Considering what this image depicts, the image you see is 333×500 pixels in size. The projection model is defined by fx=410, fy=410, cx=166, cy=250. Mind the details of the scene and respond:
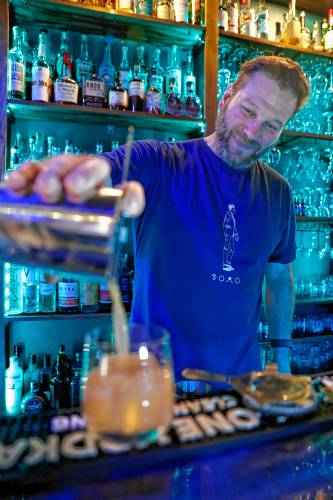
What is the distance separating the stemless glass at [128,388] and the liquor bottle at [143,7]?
6.78ft

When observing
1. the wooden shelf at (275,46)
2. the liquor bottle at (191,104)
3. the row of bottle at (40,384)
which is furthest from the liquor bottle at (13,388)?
the wooden shelf at (275,46)

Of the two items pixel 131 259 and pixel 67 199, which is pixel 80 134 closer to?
pixel 131 259

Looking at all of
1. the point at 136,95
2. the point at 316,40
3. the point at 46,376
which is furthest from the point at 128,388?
the point at 316,40

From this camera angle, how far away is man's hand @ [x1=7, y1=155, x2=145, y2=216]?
542mm

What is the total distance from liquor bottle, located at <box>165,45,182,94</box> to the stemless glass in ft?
6.51

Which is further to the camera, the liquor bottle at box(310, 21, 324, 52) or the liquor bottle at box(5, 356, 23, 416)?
the liquor bottle at box(310, 21, 324, 52)

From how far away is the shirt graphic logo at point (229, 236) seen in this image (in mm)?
1315

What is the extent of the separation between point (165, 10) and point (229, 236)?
147 centimetres

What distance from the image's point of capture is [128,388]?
528mm

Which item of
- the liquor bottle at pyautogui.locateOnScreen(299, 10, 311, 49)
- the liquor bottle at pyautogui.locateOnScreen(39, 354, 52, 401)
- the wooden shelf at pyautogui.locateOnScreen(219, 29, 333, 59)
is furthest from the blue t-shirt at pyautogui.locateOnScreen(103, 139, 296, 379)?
the liquor bottle at pyautogui.locateOnScreen(299, 10, 311, 49)

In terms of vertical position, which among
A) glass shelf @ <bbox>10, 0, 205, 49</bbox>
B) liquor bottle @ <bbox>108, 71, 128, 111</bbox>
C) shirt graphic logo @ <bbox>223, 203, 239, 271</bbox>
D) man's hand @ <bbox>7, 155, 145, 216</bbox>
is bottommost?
shirt graphic logo @ <bbox>223, 203, 239, 271</bbox>

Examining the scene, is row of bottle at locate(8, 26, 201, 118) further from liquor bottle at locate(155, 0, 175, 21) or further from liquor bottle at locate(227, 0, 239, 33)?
liquor bottle at locate(227, 0, 239, 33)

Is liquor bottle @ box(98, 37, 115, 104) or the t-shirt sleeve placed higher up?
liquor bottle @ box(98, 37, 115, 104)

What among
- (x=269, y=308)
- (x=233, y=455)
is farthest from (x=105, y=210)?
(x=269, y=308)
